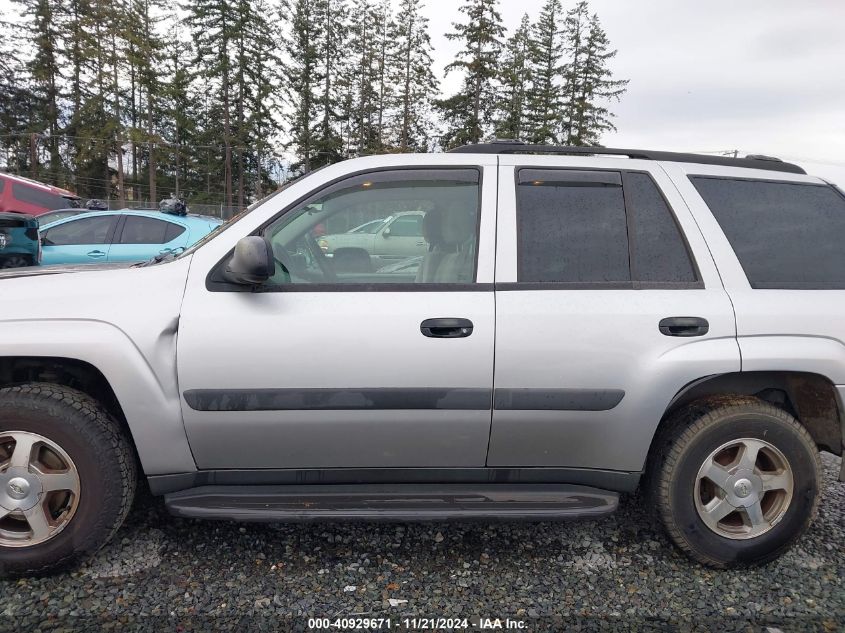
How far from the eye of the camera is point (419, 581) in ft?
7.40

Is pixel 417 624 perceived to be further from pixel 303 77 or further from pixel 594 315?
pixel 303 77

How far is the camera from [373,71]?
39250mm

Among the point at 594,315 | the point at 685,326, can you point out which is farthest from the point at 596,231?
the point at 685,326

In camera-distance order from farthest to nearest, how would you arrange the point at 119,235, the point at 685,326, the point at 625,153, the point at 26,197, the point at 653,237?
the point at 26,197
the point at 119,235
the point at 625,153
the point at 653,237
the point at 685,326

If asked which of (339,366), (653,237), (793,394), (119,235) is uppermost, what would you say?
(119,235)

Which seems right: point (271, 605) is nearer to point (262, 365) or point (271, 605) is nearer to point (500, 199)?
point (262, 365)

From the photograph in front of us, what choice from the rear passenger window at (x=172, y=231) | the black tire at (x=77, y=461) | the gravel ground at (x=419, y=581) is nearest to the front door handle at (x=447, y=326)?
the gravel ground at (x=419, y=581)

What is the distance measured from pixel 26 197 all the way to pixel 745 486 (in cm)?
1665

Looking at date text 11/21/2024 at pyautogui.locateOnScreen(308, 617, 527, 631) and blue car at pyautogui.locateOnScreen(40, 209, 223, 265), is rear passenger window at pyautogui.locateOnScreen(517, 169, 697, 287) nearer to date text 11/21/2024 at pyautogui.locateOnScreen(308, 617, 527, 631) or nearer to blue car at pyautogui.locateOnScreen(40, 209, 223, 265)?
date text 11/21/2024 at pyautogui.locateOnScreen(308, 617, 527, 631)

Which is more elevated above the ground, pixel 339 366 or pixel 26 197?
pixel 26 197

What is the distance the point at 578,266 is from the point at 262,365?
4.66 feet

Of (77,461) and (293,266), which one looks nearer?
(77,461)

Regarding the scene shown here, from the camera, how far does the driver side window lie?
2.31m

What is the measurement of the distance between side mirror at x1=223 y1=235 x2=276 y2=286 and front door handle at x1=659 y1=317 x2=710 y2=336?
65.3 inches
